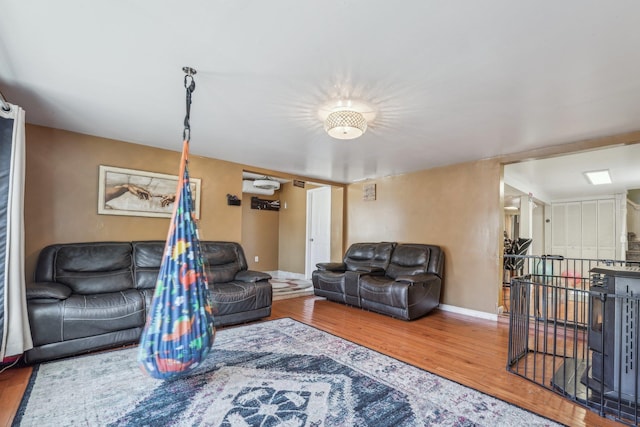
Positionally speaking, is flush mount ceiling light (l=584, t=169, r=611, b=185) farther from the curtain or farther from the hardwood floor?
the curtain

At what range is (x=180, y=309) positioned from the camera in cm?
183

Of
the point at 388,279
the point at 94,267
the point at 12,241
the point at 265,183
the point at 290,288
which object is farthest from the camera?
the point at 265,183

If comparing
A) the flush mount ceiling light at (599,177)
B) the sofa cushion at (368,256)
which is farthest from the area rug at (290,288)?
the flush mount ceiling light at (599,177)

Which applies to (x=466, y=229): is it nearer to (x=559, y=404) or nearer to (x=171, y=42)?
(x=559, y=404)

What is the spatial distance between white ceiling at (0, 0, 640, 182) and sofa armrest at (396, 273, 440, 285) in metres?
1.79

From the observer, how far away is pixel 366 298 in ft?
13.9

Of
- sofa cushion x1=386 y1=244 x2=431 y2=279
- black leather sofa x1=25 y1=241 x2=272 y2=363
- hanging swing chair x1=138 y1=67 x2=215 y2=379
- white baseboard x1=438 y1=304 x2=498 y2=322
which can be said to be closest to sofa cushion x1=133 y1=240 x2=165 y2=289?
black leather sofa x1=25 y1=241 x2=272 y2=363

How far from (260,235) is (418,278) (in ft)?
14.0

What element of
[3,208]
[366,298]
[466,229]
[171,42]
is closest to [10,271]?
[3,208]

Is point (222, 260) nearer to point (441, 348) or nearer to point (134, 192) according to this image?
point (134, 192)

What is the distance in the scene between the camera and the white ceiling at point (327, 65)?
1500mm

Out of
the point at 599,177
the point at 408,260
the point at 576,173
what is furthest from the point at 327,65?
the point at 599,177

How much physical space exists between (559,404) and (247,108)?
124 inches

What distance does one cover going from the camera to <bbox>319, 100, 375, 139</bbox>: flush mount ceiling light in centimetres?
249
